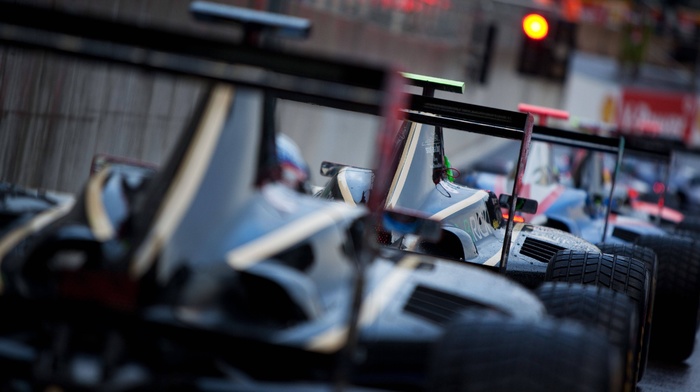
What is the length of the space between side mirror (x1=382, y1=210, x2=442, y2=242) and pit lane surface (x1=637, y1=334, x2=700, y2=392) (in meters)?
3.50

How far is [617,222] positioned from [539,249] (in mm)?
4586

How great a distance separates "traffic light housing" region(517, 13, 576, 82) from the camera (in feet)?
50.9

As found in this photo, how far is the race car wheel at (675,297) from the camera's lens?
377 inches

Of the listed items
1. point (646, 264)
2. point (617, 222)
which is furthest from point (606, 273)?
point (617, 222)

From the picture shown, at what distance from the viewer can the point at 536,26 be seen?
15445 mm

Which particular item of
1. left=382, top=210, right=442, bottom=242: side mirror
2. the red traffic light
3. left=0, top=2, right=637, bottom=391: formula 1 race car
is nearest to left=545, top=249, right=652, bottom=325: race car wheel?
left=382, top=210, right=442, bottom=242: side mirror

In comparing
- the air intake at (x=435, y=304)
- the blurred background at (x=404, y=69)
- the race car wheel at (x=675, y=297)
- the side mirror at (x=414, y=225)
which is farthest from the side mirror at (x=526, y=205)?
the air intake at (x=435, y=304)

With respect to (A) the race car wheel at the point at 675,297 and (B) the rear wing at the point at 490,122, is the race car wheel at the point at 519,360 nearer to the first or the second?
(B) the rear wing at the point at 490,122

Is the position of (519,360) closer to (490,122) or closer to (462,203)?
(490,122)

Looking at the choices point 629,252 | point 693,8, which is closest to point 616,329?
point 629,252

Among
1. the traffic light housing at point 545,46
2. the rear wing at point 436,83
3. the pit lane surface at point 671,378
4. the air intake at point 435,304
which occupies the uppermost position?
the traffic light housing at point 545,46

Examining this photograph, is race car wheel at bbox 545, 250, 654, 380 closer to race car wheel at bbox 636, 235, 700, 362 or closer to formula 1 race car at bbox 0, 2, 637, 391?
race car wheel at bbox 636, 235, 700, 362

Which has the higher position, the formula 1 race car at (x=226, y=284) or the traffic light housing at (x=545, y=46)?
the traffic light housing at (x=545, y=46)

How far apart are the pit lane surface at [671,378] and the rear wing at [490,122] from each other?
222cm
